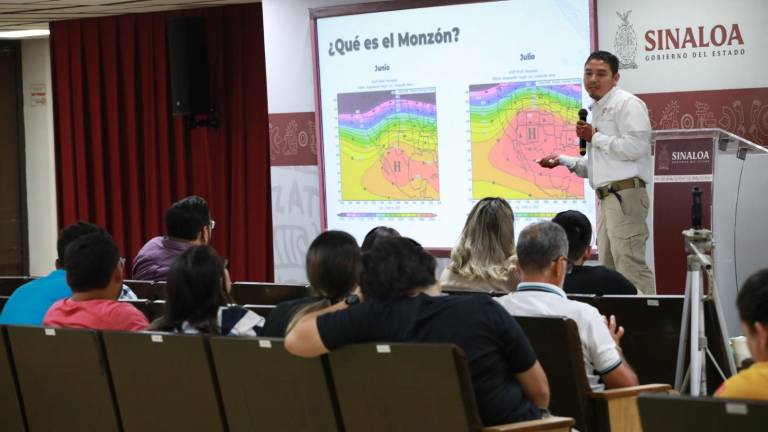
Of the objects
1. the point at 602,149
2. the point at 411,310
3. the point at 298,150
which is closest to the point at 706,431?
the point at 411,310

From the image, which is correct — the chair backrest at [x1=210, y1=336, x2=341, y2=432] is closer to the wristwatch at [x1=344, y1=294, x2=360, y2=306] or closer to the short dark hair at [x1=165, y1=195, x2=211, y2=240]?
the wristwatch at [x1=344, y1=294, x2=360, y2=306]

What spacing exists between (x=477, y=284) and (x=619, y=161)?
1934mm

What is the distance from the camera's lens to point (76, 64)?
1088cm

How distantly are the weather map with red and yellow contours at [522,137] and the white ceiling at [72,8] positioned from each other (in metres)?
2.97

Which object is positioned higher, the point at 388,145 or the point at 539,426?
the point at 388,145

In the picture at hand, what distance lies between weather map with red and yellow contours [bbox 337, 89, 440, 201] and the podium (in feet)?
7.73

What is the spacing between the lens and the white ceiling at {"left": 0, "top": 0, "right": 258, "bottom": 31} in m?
9.13

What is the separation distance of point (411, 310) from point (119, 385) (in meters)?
1.24

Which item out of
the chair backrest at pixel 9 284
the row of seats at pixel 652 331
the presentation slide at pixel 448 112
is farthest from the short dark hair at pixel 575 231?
the chair backrest at pixel 9 284

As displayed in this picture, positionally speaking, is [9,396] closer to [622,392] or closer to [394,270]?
[394,270]

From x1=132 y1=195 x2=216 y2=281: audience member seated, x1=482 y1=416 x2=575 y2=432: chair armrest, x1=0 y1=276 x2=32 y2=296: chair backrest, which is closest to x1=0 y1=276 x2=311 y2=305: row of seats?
x1=132 y1=195 x2=216 y2=281: audience member seated

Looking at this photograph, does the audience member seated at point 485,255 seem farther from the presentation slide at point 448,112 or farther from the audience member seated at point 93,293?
the presentation slide at point 448,112

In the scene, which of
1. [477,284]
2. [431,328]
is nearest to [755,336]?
[431,328]

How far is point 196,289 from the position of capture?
360 centimetres
